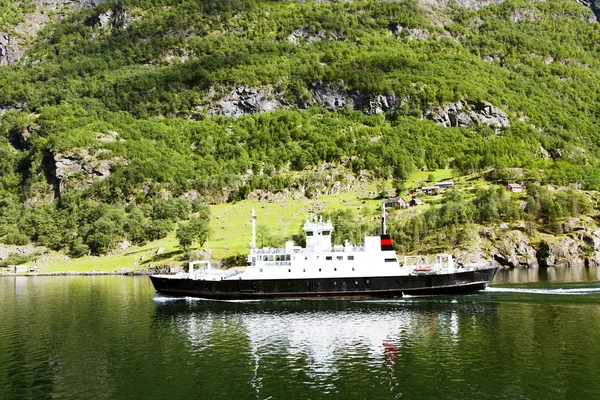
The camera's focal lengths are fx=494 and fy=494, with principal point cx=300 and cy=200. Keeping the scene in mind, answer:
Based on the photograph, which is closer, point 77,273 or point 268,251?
point 268,251

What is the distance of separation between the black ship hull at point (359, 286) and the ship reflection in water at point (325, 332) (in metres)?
2.17

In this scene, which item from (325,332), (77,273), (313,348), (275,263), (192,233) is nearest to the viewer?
(313,348)

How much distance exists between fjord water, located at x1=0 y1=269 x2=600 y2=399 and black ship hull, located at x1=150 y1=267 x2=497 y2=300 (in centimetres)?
235

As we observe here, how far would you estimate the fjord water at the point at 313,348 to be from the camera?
41.2 metres

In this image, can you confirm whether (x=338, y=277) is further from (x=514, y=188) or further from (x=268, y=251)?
(x=514, y=188)

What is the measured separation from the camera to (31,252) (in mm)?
193125

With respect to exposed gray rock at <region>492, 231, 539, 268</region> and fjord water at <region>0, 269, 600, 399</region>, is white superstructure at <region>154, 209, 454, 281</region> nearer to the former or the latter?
fjord water at <region>0, 269, 600, 399</region>

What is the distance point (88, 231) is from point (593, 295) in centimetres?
17917

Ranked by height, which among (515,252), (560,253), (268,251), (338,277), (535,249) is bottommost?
(338,277)

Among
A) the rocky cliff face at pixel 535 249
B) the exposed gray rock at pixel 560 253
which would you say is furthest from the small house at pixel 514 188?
the exposed gray rock at pixel 560 253

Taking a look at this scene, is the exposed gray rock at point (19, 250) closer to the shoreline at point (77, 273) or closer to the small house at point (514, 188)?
the shoreline at point (77, 273)

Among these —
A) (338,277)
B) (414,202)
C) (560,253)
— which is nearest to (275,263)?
(338,277)

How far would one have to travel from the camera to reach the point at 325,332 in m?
60.7

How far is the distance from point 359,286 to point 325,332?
25.0 m
